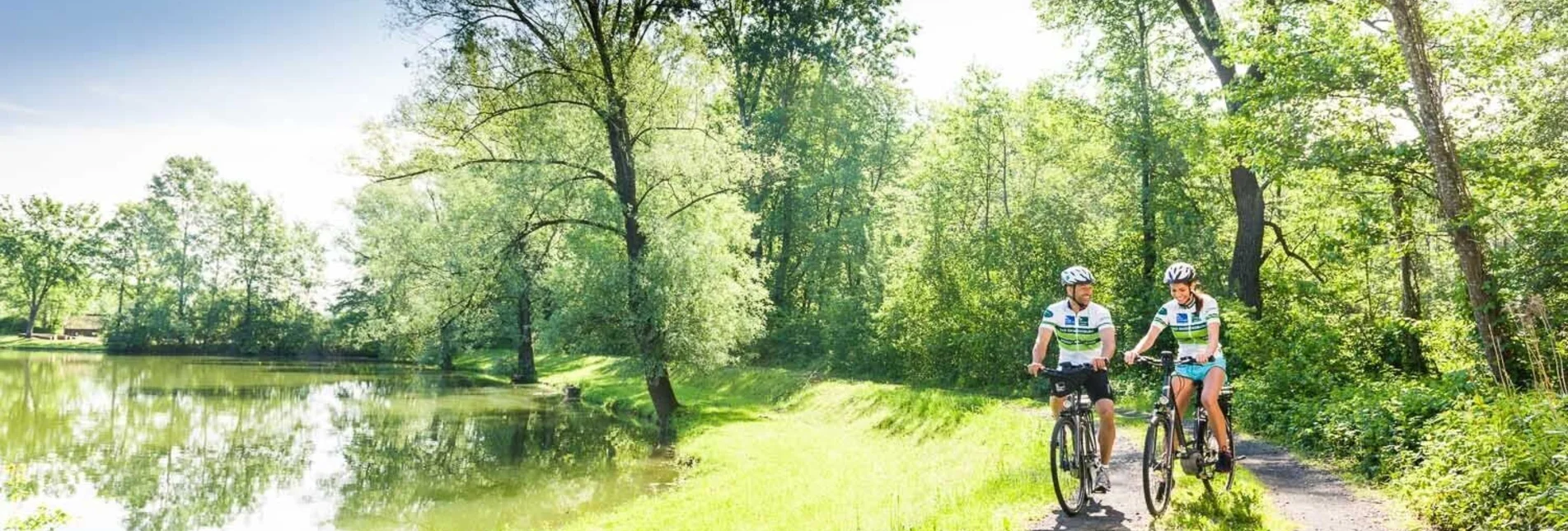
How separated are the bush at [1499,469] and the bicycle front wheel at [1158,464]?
2.21 metres

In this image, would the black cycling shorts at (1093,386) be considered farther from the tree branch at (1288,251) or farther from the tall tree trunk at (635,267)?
the tree branch at (1288,251)

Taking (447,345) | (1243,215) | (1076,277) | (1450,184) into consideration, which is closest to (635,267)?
(447,345)

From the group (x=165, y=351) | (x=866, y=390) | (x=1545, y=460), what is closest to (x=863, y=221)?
(x=866, y=390)

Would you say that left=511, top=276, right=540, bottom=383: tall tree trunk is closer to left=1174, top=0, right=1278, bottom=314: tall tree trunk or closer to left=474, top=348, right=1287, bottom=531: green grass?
left=474, top=348, right=1287, bottom=531: green grass

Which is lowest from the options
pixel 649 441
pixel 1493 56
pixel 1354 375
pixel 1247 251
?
pixel 649 441

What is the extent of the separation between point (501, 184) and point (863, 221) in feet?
57.5

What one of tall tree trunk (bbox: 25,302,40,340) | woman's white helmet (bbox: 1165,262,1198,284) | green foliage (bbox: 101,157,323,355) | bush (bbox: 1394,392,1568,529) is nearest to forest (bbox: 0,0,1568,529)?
bush (bbox: 1394,392,1568,529)

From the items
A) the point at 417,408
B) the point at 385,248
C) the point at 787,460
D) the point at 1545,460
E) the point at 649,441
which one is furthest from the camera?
the point at 385,248

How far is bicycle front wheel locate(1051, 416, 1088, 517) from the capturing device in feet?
23.3

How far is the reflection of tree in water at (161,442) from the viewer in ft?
51.2

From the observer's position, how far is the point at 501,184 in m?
22.2

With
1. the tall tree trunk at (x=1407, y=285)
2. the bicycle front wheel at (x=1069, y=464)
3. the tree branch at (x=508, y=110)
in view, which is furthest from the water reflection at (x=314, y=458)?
A: the tall tree trunk at (x=1407, y=285)

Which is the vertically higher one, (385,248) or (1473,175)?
(385,248)

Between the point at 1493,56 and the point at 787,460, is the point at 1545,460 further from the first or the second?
the point at 787,460
